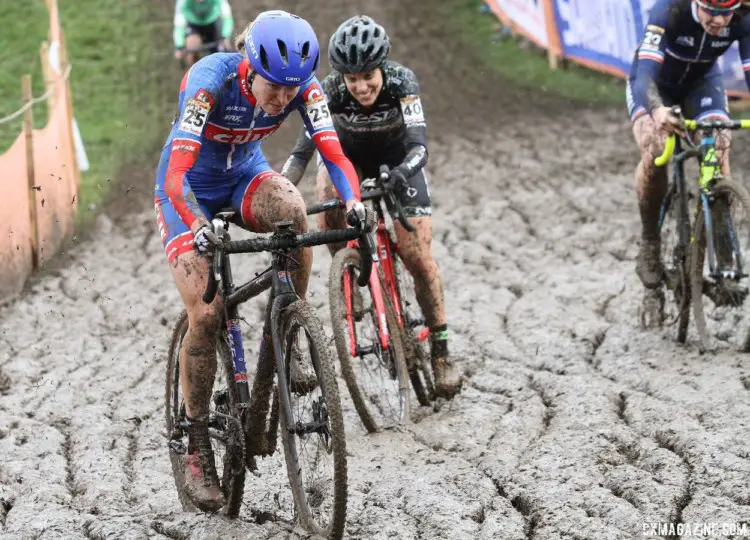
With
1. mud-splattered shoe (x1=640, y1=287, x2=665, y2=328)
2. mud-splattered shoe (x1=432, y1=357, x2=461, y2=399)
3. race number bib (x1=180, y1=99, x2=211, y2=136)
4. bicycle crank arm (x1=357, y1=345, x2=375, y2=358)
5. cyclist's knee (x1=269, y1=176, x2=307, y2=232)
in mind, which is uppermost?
race number bib (x1=180, y1=99, x2=211, y2=136)

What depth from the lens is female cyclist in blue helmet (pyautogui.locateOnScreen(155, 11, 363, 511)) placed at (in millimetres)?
4578

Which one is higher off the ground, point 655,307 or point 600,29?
point 600,29

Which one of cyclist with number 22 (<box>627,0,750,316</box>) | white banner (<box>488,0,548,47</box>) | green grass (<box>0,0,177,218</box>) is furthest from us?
white banner (<box>488,0,548,47</box>)

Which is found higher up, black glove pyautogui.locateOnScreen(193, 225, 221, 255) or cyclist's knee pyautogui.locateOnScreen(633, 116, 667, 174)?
black glove pyautogui.locateOnScreen(193, 225, 221, 255)

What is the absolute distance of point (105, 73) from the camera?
15406mm

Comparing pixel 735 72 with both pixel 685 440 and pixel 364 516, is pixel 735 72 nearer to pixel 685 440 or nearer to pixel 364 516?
pixel 685 440

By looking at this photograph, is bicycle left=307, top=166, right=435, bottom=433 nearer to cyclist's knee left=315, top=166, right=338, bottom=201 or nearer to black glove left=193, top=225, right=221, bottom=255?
cyclist's knee left=315, top=166, right=338, bottom=201

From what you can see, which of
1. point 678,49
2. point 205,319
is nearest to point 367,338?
point 205,319

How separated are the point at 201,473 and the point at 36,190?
5383mm

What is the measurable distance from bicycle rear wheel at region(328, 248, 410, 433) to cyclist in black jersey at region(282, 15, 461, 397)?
401mm

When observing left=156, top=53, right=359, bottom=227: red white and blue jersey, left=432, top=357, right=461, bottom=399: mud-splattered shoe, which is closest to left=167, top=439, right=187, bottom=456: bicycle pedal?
left=156, top=53, right=359, bottom=227: red white and blue jersey

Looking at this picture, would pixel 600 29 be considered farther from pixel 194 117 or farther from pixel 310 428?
pixel 310 428

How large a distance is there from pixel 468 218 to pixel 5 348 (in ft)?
15.7

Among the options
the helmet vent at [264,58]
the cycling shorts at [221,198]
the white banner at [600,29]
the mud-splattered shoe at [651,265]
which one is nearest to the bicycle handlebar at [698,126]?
the mud-splattered shoe at [651,265]
